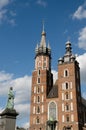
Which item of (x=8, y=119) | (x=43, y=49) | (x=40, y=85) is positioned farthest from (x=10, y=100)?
(x=43, y=49)

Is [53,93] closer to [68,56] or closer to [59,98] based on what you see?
[59,98]

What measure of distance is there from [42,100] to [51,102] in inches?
108

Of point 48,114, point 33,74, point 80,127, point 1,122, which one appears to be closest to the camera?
point 1,122

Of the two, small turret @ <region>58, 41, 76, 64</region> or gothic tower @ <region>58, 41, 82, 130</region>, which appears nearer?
gothic tower @ <region>58, 41, 82, 130</region>

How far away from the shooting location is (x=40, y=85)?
7212 centimetres

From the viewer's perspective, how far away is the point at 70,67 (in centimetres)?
6931

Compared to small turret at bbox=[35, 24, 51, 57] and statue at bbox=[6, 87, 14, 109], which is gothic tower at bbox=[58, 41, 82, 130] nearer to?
small turret at bbox=[35, 24, 51, 57]

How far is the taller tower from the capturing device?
224 ft

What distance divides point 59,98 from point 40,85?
730cm

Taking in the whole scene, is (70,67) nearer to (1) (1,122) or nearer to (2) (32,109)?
(2) (32,109)

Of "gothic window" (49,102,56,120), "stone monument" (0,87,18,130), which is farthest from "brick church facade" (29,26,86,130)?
"stone monument" (0,87,18,130)

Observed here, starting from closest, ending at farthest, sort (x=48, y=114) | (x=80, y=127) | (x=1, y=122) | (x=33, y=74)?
(x=1, y=122)
(x=80, y=127)
(x=48, y=114)
(x=33, y=74)

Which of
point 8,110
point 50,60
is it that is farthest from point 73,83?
point 8,110

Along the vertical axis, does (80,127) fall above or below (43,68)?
below
